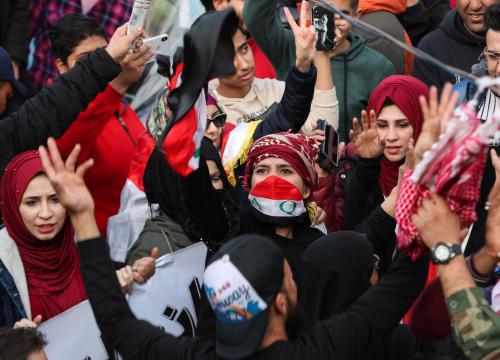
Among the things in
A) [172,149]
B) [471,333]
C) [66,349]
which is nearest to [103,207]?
[66,349]

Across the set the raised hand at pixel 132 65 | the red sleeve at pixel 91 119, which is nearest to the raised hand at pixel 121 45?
the raised hand at pixel 132 65

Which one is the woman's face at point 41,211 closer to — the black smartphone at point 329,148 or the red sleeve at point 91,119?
the red sleeve at point 91,119

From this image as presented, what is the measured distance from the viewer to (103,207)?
603cm

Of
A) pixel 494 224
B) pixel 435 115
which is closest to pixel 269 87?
pixel 494 224

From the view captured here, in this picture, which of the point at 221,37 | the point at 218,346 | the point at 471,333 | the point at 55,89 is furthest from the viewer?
the point at 55,89

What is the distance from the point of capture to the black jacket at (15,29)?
720 centimetres

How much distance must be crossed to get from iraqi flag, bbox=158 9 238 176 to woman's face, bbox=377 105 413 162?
57.7 inches

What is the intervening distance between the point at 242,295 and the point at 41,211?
177 cm

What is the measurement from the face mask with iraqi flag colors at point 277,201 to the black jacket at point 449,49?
6.33ft

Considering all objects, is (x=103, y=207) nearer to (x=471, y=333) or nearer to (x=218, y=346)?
(x=218, y=346)

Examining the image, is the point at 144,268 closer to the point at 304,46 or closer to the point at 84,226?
the point at 84,226

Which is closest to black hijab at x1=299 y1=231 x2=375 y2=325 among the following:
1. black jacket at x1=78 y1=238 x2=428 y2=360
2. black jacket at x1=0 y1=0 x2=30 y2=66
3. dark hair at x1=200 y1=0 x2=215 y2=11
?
black jacket at x1=78 y1=238 x2=428 y2=360

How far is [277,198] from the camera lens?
4.80 m

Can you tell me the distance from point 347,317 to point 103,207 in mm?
2788
